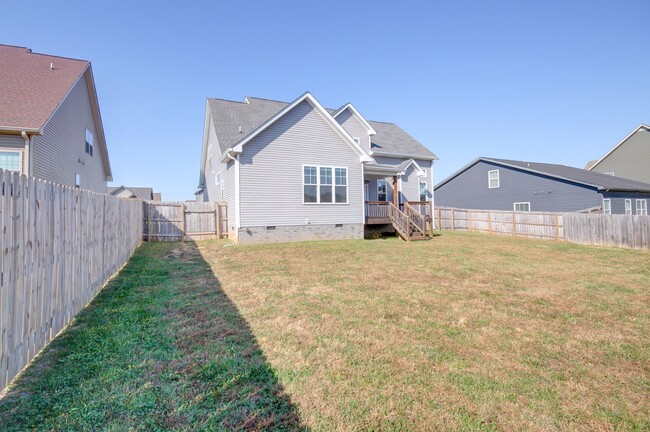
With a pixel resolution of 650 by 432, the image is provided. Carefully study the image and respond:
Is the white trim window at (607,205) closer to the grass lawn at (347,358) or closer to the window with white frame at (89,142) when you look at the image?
the grass lawn at (347,358)

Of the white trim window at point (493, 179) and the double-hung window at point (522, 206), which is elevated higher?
the white trim window at point (493, 179)

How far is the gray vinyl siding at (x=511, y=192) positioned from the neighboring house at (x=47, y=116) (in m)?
27.3

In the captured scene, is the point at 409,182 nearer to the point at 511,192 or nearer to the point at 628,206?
the point at 511,192

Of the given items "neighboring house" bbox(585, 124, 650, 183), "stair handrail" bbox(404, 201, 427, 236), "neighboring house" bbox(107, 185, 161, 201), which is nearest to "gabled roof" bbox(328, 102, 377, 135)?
"stair handrail" bbox(404, 201, 427, 236)

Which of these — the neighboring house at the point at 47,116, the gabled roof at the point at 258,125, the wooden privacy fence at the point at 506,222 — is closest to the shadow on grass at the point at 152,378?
the neighboring house at the point at 47,116

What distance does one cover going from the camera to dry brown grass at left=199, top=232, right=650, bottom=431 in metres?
2.35

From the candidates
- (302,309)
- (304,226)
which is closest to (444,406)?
(302,309)

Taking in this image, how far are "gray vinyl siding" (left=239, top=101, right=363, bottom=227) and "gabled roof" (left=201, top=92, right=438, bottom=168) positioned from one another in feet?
3.00

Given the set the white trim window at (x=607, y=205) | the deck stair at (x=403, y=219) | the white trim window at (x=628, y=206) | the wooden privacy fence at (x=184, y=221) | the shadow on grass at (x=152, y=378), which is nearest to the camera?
the shadow on grass at (x=152, y=378)

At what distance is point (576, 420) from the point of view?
7.47 ft

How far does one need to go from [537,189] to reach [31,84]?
2942cm

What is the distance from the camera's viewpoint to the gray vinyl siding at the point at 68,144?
452 inches

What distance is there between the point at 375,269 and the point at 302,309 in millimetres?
3632

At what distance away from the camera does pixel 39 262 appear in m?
3.06
